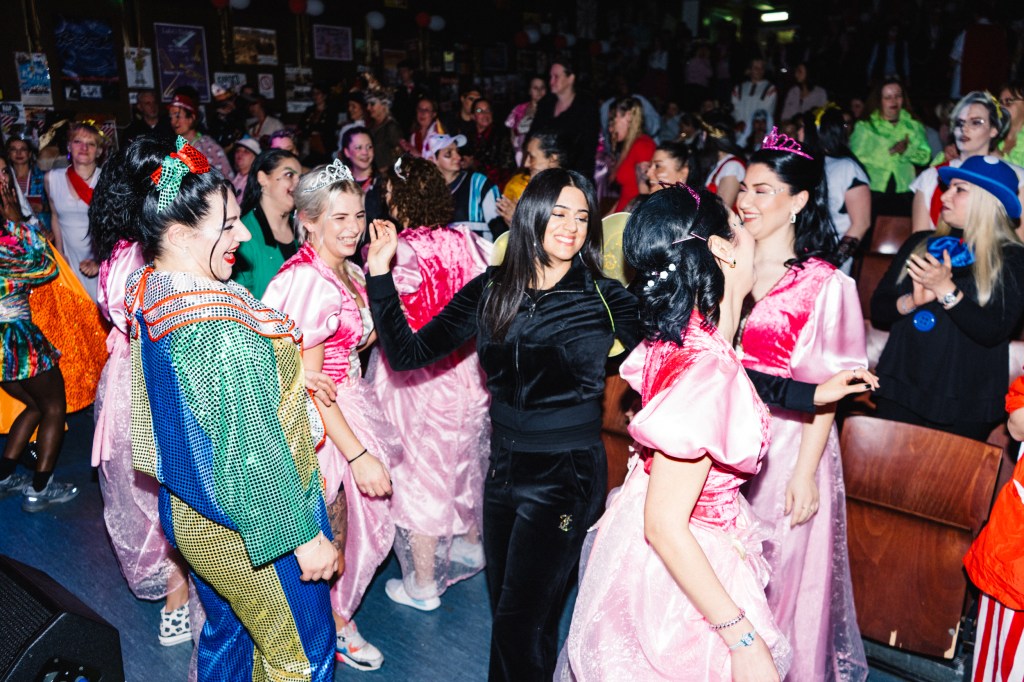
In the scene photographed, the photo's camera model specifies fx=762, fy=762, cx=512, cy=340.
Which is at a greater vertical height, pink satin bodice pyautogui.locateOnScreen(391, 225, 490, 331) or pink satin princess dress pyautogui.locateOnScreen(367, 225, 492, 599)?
pink satin bodice pyautogui.locateOnScreen(391, 225, 490, 331)

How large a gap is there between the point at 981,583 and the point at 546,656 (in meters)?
1.16

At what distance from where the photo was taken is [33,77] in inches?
318

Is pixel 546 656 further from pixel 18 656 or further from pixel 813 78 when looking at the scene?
pixel 813 78

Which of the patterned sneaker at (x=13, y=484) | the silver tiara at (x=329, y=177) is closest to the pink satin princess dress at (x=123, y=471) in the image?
the silver tiara at (x=329, y=177)

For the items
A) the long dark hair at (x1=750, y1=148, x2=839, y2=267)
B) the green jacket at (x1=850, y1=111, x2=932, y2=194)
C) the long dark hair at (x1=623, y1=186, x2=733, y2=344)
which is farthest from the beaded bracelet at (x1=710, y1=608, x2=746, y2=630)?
the green jacket at (x1=850, y1=111, x2=932, y2=194)

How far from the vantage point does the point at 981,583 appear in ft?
6.56

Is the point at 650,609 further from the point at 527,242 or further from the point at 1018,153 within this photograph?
the point at 1018,153

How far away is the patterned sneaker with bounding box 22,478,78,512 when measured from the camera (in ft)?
12.0

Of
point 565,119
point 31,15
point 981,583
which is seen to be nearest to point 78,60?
→ point 31,15

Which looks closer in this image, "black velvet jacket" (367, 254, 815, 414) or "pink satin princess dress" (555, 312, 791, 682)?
"pink satin princess dress" (555, 312, 791, 682)

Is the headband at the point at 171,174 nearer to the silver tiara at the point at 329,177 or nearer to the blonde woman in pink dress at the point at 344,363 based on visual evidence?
the blonde woman in pink dress at the point at 344,363

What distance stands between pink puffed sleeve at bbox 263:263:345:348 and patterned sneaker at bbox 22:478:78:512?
2.25 m

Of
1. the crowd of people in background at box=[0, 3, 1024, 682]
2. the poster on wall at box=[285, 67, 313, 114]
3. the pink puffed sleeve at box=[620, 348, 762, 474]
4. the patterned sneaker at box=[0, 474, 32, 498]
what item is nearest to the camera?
the pink puffed sleeve at box=[620, 348, 762, 474]

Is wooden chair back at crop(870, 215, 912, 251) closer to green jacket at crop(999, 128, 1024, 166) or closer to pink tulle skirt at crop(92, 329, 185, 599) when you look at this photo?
green jacket at crop(999, 128, 1024, 166)
